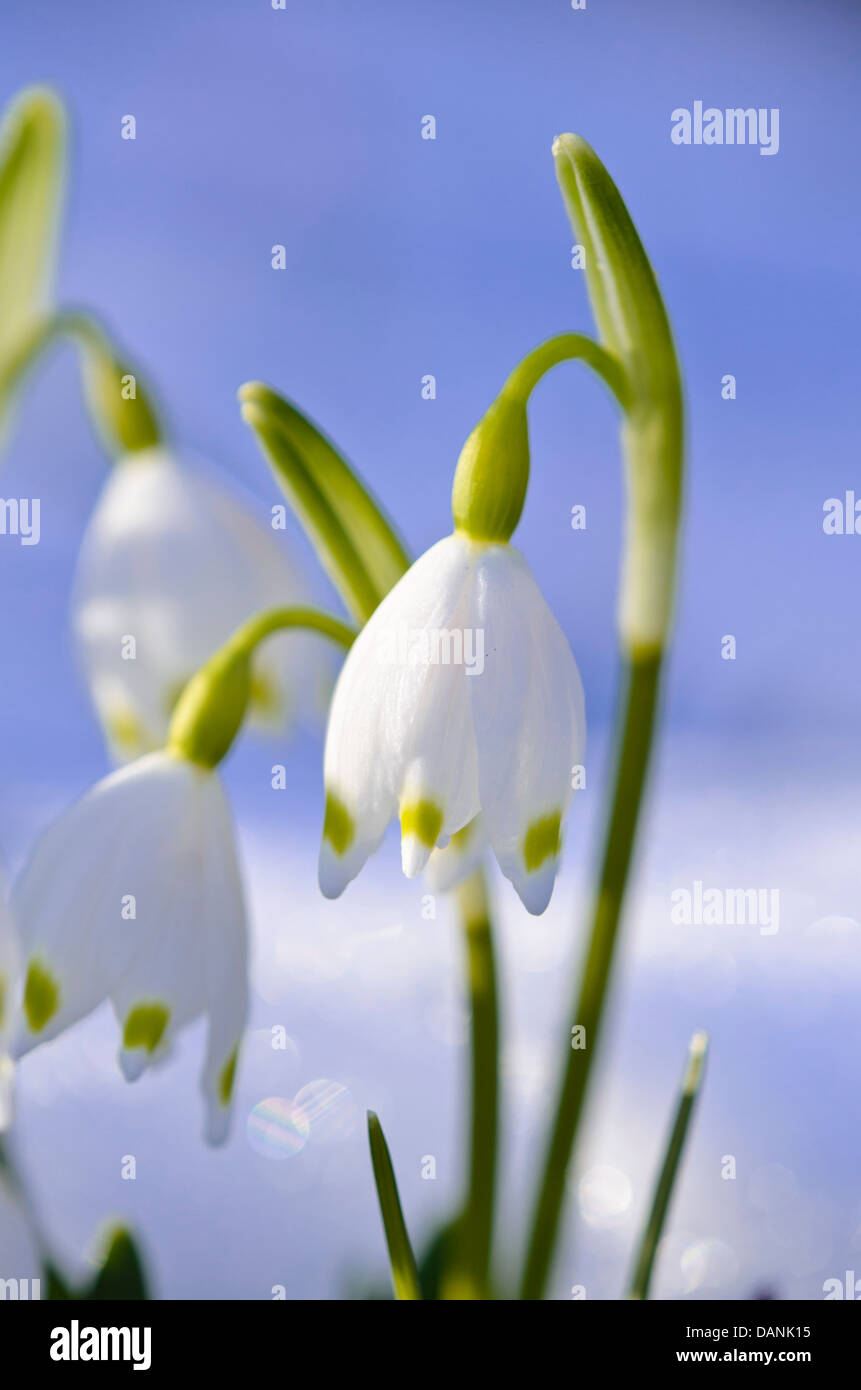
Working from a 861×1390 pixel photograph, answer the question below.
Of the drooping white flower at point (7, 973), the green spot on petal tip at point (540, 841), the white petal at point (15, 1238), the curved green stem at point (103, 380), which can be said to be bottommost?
the white petal at point (15, 1238)

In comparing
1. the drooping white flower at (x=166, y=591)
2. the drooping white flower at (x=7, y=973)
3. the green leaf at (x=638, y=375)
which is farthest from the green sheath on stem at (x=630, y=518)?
the drooping white flower at (x=7, y=973)

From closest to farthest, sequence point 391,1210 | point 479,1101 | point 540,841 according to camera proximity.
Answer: point 540,841, point 391,1210, point 479,1101

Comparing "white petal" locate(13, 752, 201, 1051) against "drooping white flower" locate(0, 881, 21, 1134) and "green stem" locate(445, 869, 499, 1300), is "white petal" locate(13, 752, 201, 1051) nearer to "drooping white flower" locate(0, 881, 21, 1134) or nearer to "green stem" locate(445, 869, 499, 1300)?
"drooping white flower" locate(0, 881, 21, 1134)

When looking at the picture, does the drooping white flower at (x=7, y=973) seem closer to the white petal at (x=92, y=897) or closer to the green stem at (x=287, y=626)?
the white petal at (x=92, y=897)

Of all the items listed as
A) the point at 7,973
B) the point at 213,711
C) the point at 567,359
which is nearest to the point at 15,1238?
the point at 7,973

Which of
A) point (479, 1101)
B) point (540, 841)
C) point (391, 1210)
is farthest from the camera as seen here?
point (479, 1101)

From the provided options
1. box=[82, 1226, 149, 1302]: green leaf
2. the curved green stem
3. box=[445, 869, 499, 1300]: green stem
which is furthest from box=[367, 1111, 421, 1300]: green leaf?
the curved green stem

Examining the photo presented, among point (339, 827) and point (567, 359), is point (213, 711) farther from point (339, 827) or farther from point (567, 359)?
point (567, 359)
